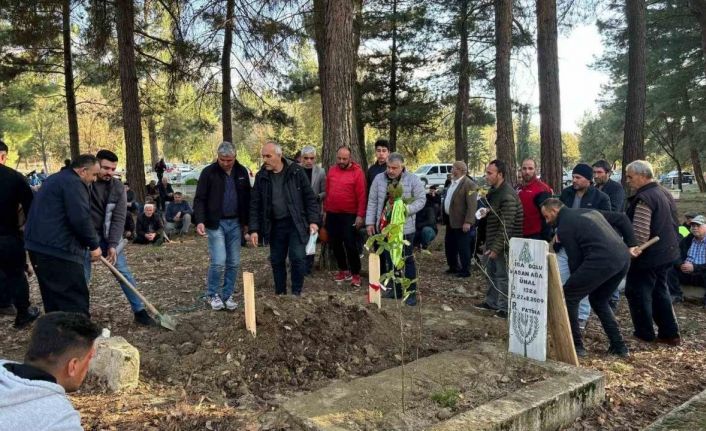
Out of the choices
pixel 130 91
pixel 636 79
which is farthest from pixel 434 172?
pixel 130 91

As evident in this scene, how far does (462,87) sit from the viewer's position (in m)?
18.6

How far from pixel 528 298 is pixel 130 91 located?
10.8 meters

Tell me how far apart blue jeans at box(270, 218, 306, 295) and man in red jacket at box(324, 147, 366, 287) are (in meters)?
1.07

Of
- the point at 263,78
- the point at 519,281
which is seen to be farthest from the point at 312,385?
the point at 263,78

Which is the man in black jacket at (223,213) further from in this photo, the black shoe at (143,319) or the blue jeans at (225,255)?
the black shoe at (143,319)

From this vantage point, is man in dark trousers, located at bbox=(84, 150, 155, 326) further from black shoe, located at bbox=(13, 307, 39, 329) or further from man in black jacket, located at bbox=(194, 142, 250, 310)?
black shoe, located at bbox=(13, 307, 39, 329)

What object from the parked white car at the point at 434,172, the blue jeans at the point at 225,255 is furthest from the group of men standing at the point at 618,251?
the parked white car at the point at 434,172

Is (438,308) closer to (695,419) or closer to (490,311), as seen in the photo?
(490,311)

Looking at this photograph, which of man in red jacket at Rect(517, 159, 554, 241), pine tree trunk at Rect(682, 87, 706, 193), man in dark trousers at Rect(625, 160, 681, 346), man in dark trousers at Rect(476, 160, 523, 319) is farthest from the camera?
pine tree trunk at Rect(682, 87, 706, 193)

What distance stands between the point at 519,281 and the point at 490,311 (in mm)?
1792

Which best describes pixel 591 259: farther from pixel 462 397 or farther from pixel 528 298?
pixel 462 397

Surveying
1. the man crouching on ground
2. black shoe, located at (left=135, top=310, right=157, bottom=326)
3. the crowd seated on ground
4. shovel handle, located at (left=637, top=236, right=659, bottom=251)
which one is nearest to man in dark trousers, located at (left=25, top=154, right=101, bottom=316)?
black shoe, located at (left=135, top=310, right=157, bottom=326)

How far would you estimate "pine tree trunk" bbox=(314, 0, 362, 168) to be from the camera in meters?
7.16

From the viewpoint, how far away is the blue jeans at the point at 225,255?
5.31 m
